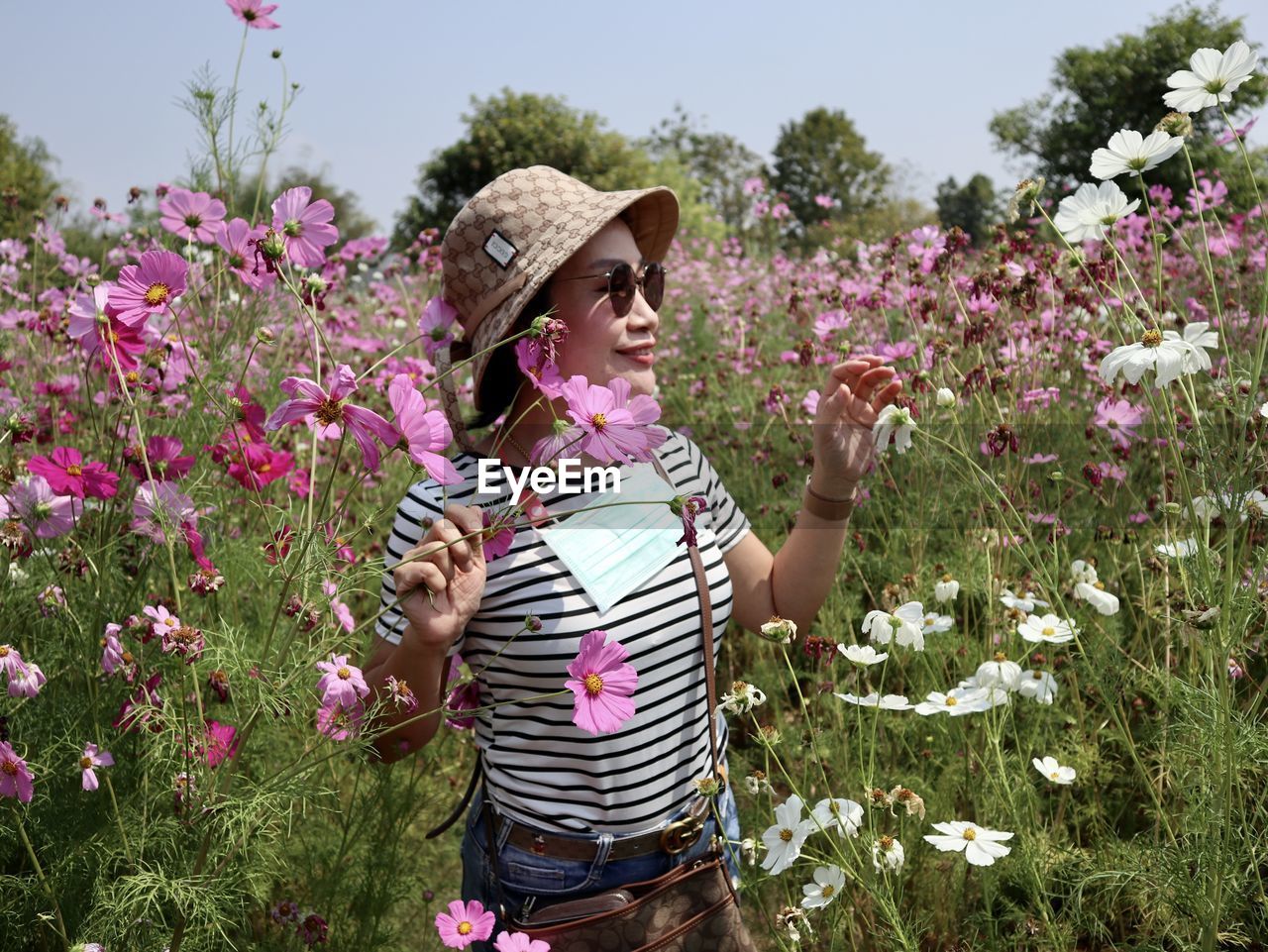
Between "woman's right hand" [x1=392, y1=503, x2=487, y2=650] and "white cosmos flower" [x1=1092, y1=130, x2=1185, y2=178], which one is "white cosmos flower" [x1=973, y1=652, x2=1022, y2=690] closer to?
"white cosmos flower" [x1=1092, y1=130, x2=1185, y2=178]

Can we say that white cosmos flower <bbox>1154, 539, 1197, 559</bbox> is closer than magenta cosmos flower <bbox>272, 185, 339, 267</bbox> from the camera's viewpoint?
No

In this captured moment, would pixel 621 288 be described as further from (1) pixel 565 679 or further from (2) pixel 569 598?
(1) pixel 565 679

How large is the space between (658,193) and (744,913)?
139 cm

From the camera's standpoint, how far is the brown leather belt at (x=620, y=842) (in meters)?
1.34

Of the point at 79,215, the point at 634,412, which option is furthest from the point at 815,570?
the point at 79,215

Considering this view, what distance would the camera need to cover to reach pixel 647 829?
4.49 feet

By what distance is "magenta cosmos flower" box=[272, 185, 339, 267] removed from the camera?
48.6 inches

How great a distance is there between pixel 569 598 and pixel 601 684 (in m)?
0.24

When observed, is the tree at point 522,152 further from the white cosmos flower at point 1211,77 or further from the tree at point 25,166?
the white cosmos flower at point 1211,77

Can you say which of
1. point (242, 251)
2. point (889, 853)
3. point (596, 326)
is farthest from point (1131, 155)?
point (242, 251)

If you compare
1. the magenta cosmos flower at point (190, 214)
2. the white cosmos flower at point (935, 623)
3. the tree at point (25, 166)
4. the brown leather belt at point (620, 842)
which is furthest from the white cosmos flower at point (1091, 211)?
the tree at point (25, 166)

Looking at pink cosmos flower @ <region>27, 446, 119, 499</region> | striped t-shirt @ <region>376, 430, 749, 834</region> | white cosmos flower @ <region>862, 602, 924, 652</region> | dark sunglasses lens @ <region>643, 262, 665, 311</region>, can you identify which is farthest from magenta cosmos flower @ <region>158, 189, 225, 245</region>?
white cosmos flower @ <region>862, 602, 924, 652</region>

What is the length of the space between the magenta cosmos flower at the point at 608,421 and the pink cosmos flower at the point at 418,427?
141mm

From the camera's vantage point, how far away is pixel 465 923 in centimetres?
119
